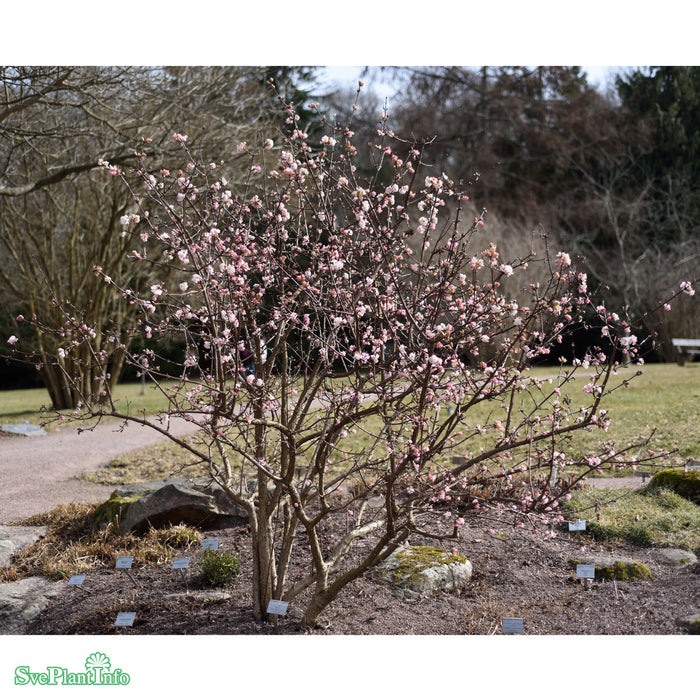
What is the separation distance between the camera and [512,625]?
266 cm

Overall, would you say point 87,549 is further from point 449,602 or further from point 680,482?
point 680,482

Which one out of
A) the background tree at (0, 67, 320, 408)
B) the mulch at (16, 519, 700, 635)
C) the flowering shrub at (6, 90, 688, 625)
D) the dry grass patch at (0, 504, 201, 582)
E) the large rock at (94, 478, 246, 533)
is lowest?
the mulch at (16, 519, 700, 635)

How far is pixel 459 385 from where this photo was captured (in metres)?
2.40

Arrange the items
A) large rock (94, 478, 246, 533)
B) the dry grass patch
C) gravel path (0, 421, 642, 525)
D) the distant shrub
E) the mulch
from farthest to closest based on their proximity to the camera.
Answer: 1. gravel path (0, 421, 642, 525)
2. large rock (94, 478, 246, 533)
3. the dry grass patch
4. the distant shrub
5. the mulch

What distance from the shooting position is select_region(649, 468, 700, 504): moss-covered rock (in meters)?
4.06

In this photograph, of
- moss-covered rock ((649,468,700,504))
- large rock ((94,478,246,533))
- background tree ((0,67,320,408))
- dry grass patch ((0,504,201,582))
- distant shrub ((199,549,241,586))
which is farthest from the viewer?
background tree ((0,67,320,408))

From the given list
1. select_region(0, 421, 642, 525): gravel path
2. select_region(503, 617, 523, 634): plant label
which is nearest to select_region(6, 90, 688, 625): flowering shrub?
select_region(503, 617, 523, 634): plant label

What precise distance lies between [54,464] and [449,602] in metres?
3.77

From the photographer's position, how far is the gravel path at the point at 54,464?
189 inches

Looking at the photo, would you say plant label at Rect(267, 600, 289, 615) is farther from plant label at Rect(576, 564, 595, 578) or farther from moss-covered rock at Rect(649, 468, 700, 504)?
moss-covered rock at Rect(649, 468, 700, 504)

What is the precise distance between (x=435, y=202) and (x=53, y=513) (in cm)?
329

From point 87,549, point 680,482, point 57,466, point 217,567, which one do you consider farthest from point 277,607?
point 57,466

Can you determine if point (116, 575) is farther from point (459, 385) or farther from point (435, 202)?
point (435, 202)

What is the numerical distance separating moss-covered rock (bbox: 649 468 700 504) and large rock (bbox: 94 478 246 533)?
2.42 m
